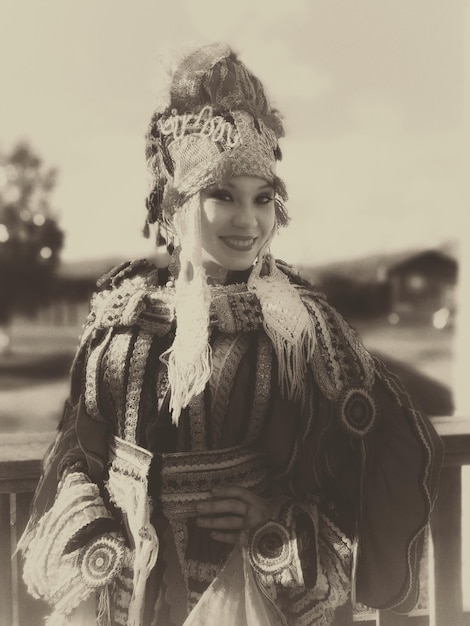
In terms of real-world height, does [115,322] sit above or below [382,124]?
below

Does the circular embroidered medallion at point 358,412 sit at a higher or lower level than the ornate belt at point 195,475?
higher

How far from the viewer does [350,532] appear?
0.76 m

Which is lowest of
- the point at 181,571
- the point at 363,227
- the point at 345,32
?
the point at 181,571

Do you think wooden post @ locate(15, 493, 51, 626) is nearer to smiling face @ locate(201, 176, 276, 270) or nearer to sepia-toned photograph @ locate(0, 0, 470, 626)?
sepia-toned photograph @ locate(0, 0, 470, 626)

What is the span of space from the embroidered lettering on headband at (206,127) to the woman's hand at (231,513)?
0.45 m

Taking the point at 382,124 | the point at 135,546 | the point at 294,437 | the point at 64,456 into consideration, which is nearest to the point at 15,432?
the point at 64,456

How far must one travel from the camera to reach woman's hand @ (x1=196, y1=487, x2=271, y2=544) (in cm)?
76

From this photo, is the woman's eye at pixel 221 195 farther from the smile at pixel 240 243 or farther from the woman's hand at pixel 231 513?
the woman's hand at pixel 231 513

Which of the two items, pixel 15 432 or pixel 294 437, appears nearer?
pixel 294 437

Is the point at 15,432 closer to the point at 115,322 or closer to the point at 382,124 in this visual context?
the point at 115,322

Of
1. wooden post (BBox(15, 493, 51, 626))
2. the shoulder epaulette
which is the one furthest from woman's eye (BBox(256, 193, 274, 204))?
wooden post (BBox(15, 493, 51, 626))

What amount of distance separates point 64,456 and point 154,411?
187mm

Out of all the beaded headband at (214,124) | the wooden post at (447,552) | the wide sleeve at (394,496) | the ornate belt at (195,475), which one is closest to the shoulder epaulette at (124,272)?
the beaded headband at (214,124)

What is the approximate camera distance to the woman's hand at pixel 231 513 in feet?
2.48
